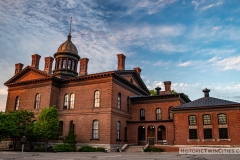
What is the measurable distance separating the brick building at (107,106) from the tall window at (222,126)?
120 millimetres

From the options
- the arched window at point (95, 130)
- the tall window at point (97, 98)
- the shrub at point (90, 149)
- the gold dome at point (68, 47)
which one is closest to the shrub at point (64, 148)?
the shrub at point (90, 149)

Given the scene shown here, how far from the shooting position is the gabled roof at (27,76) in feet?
120

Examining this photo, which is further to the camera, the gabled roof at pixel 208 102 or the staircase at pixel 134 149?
the gabled roof at pixel 208 102

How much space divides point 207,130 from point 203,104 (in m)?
3.45

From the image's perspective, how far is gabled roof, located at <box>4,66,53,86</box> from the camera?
36.5 m

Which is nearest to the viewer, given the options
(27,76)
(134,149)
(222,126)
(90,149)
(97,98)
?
(90,149)

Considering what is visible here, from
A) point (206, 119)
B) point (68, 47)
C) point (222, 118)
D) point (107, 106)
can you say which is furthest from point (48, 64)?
point (222, 118)

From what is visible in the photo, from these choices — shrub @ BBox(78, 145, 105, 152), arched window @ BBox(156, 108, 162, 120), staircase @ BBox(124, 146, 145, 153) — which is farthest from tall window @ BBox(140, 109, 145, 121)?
shrub @ BBox(78, 145, 105, 152)

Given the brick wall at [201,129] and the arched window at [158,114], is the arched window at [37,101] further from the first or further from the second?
the brick wall at [201,129]

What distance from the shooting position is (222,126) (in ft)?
101

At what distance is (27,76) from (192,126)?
26239 millimetres

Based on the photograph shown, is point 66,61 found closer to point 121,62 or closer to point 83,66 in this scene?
point 83,66

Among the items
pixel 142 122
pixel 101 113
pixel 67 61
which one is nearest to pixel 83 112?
pixel 101 113

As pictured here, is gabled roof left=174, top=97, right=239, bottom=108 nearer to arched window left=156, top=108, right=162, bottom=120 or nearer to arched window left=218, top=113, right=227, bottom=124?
Answer: arched window left=218, top=113, right=227, bottom=124
